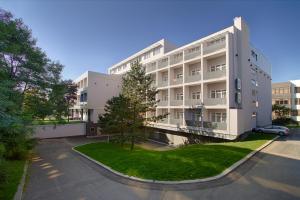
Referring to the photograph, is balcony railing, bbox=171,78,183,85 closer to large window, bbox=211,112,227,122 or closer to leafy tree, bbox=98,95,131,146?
large window, bbox=211,112,227,122

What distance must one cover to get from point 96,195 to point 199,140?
17795 mm

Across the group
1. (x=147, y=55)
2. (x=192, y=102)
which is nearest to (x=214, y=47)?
(x=192, y=102)

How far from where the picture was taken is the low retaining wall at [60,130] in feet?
90.4

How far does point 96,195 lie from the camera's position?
305 inches

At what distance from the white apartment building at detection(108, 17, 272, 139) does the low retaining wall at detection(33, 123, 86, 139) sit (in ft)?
44.8

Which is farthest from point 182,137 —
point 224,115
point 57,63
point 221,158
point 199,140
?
point 57,63

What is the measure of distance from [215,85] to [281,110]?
31.2m

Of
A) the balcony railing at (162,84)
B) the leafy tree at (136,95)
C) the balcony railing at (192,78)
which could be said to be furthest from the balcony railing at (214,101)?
the balcony railing at (162,84)

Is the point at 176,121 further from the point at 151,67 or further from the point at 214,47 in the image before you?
the point at 151,67

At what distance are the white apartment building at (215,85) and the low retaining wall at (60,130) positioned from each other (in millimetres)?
13649

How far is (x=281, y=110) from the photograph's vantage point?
139 feet

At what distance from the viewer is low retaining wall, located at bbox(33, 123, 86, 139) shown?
2755 centimetres

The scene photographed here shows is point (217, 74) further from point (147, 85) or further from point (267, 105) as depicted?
point (267, 105)

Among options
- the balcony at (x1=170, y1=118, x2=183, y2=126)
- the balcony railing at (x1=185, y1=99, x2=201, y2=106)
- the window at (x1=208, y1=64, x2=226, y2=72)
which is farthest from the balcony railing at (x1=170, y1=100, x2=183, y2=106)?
the window at (x1=208, y1=64, x2=226, y2=72)
